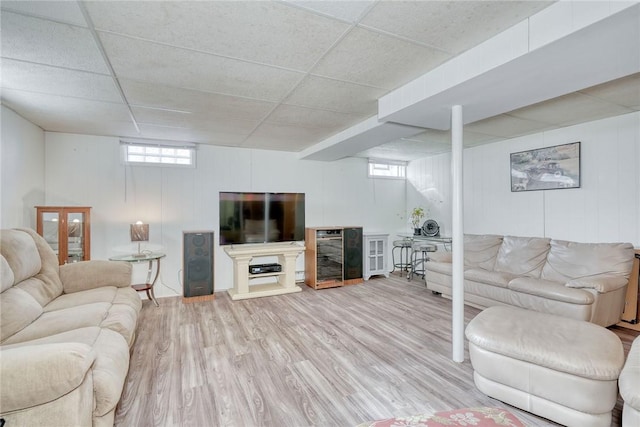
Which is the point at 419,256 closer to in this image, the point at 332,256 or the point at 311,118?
the point at 332,256

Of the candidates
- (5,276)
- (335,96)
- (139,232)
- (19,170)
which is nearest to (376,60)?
(335,96)

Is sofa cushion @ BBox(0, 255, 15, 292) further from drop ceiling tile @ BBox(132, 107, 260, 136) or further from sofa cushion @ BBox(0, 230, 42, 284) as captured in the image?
drop ceiling tile @ BBox(132, 107, 260, 136)

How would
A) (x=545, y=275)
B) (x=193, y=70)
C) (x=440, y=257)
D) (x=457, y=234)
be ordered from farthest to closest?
(x=440, y=257), (x=545, y=275), (x=457, y=234), (x=193, y=70)

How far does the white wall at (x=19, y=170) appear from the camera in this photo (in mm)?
2959

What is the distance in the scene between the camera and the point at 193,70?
89.3 inches

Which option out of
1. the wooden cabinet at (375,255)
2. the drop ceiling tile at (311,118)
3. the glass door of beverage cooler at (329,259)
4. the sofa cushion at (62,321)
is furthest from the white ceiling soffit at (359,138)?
the sofa cushion at (62,321)

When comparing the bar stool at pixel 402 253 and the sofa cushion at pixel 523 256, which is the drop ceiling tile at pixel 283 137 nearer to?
the bar stool at pixel 402 253

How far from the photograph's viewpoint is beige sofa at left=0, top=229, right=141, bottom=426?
126 cm

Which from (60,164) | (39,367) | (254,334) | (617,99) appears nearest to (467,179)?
(617,99)

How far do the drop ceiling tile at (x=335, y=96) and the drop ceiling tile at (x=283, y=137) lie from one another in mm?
826

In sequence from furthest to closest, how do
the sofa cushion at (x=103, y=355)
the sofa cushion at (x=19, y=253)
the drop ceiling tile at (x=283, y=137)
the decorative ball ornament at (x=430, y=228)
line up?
1. the decorative ball ornament at (x=430, y=228)
2. the drop ceiling tile at (x=283, y=137)
3. the sofa cushion at (x=19, y=253)
4. the sofa cushion at (x=103, y=355)

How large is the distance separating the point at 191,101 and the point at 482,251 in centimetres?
428

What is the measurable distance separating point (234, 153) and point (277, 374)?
3.67 metres

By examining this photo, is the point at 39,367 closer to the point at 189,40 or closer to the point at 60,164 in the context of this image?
the point at 189,40
